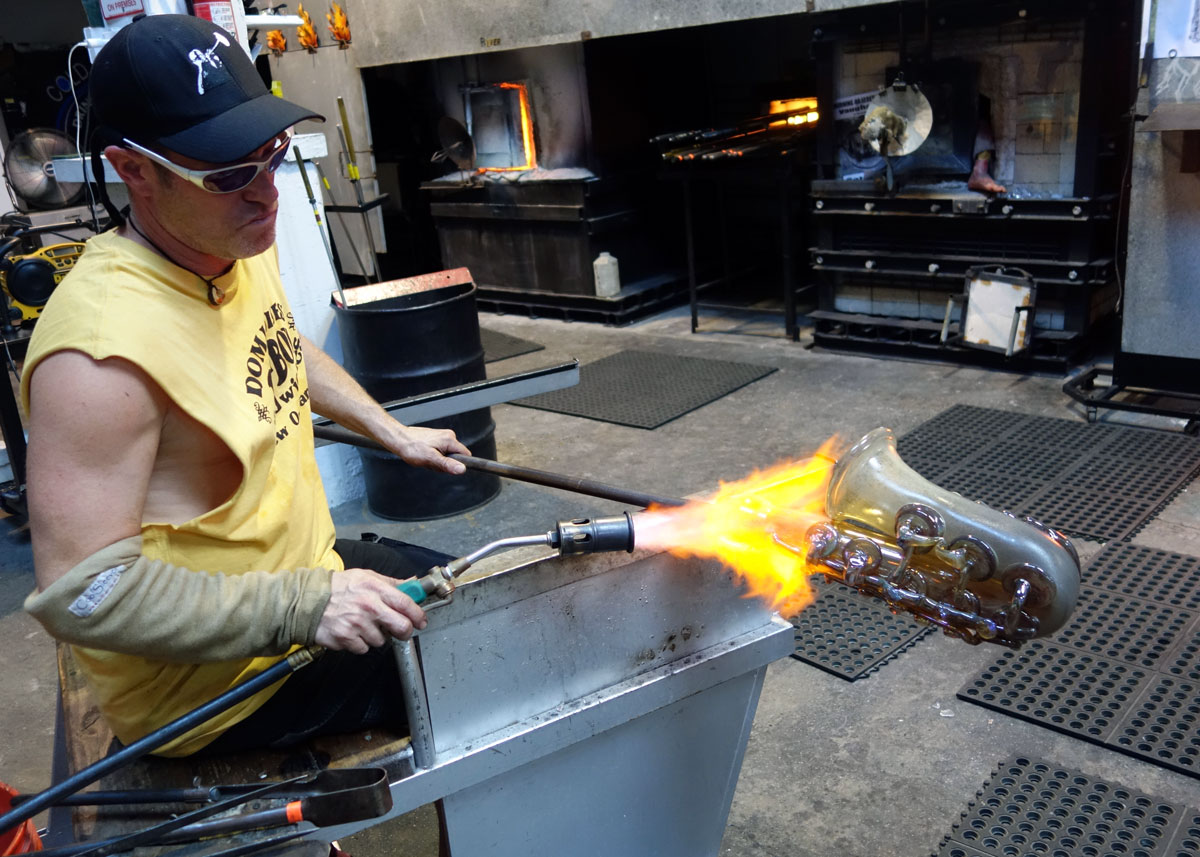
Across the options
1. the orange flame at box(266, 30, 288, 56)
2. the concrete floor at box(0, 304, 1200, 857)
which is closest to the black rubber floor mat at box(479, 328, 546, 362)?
the concrete floor at box(0, 304, 1200, 857)

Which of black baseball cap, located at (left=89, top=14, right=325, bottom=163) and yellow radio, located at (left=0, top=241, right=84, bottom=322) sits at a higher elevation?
black baseball cap, located at (left=89, top=14, right=325, bottom=163)

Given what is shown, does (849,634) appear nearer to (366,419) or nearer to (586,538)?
(366,419)

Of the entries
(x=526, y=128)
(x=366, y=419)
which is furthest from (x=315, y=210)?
(x=526, y=128)

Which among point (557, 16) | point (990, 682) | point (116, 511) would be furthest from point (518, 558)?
point (557, 16)

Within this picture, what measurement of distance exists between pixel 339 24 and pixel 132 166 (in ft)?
24.1

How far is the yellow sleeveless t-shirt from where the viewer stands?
4.95 feet

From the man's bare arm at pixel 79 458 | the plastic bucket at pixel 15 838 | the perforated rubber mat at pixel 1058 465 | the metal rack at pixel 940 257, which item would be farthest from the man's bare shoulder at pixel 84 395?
the metal rack at pixel 940 257

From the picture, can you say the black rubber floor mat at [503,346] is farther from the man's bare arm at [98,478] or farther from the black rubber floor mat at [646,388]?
the man's bare arm at [98,478]

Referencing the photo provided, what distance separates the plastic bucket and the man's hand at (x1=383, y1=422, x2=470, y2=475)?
1.07 m

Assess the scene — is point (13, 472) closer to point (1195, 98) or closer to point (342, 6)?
point (342, 6)

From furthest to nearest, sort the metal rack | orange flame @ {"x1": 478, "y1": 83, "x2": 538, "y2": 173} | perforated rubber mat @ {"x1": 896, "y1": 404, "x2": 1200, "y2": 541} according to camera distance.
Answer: orange flame @ {"x1": 478, "y1": 83, "x2": 538, "y2": 173} → the metal rack → perforated rubber mat @ {"x1": 896, "y1": 404, "x2": 1200, "y2": 541}

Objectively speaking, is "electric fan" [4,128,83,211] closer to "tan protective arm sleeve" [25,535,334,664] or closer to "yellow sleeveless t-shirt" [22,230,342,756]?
"yellow sleeveless t-shirt" [22,230,342,756]

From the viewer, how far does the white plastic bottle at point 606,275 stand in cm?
761

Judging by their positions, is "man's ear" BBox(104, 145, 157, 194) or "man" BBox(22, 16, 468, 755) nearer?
"man" BBox(22, 16, 468, 755)
